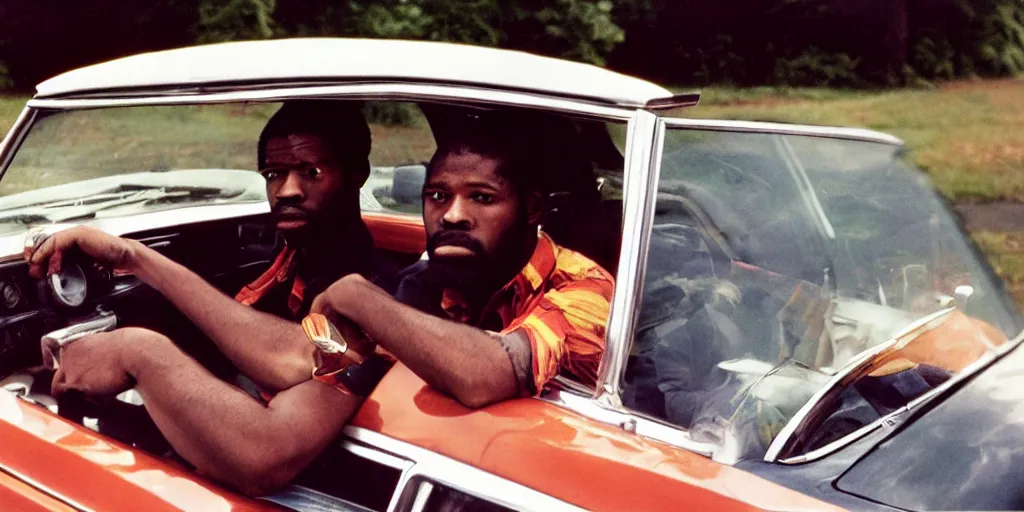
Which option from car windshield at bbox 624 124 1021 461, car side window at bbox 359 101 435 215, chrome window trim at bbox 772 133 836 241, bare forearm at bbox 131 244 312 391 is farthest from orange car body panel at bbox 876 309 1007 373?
car side window at bbox 359 101 435 215

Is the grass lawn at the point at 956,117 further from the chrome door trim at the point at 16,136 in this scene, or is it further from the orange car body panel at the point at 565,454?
the orange car body panel at the point at 565,454

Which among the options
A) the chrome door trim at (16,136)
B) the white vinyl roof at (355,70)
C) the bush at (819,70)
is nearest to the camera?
the white vinyl roof at (355,70)

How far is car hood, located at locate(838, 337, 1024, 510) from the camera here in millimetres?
1497

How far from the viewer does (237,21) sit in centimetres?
940

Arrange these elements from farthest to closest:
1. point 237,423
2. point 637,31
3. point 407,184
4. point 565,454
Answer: point 637,31
point 407,184
point 237,423
point 565,454

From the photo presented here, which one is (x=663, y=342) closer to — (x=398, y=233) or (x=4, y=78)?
(x=398, y=233)

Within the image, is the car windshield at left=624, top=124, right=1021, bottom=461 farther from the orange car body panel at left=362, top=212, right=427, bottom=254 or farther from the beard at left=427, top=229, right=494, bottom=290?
the orange car body panel at left=362, top=212, right=427, bottom=254

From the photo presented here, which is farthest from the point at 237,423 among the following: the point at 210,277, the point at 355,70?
the point at 210,277

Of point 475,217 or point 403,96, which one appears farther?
point 475,217

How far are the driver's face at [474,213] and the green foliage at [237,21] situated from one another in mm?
7643

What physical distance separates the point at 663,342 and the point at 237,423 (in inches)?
34.9

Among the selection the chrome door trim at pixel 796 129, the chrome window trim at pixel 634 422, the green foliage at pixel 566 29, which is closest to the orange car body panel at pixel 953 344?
the chrome window trim at pixel 634 422

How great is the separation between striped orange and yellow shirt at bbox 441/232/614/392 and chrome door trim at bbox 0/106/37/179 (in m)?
1.25

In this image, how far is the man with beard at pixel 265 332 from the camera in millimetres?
1930
